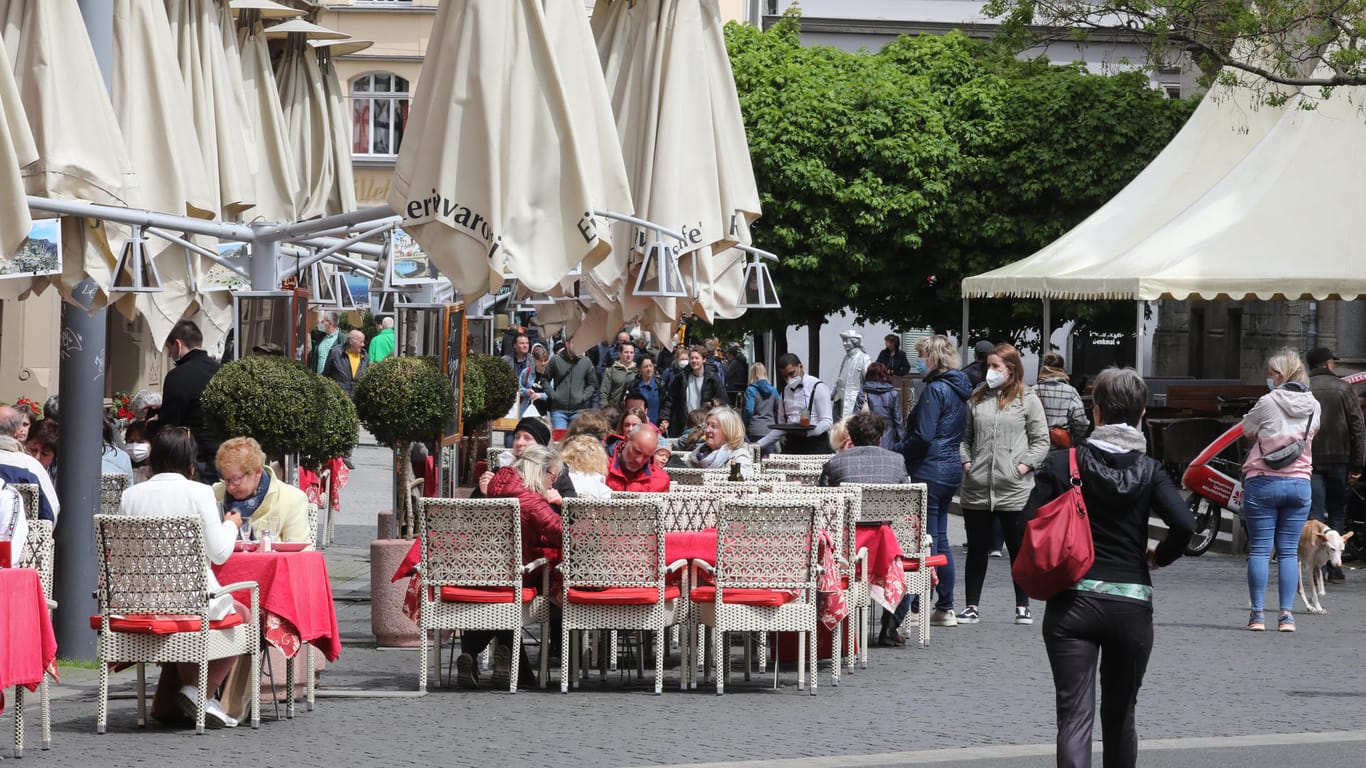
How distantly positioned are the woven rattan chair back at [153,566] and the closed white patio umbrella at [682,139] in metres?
3.58

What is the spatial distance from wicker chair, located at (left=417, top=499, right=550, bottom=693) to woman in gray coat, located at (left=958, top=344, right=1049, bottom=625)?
451cm

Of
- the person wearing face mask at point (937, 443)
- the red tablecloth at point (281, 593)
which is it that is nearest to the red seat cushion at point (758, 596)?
the red tablecloth at point (281, 593)

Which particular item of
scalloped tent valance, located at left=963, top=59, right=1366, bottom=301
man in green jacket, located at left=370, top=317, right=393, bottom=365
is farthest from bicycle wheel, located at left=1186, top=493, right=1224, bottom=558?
man in green jacket, located at left=370, top=317, right=393, bottom=365

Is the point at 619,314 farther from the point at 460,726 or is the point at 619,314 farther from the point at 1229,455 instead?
the point at 1229,455

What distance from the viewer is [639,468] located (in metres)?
13.3

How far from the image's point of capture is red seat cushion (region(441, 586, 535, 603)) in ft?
36.7

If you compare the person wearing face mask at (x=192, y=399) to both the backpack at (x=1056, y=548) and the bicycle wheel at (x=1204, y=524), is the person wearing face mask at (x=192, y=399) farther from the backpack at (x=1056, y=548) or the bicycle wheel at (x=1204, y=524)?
the bicycle wheel at (x=1204, y=524)

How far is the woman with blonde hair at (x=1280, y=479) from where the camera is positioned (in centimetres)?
1470

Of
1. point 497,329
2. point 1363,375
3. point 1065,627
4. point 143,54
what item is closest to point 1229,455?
point 1363,375

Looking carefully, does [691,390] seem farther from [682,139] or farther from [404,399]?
[682,139]

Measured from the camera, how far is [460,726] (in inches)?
398

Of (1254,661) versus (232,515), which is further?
(1254,661)

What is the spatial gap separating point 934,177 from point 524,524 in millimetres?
27258

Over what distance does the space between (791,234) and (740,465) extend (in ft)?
75.8
